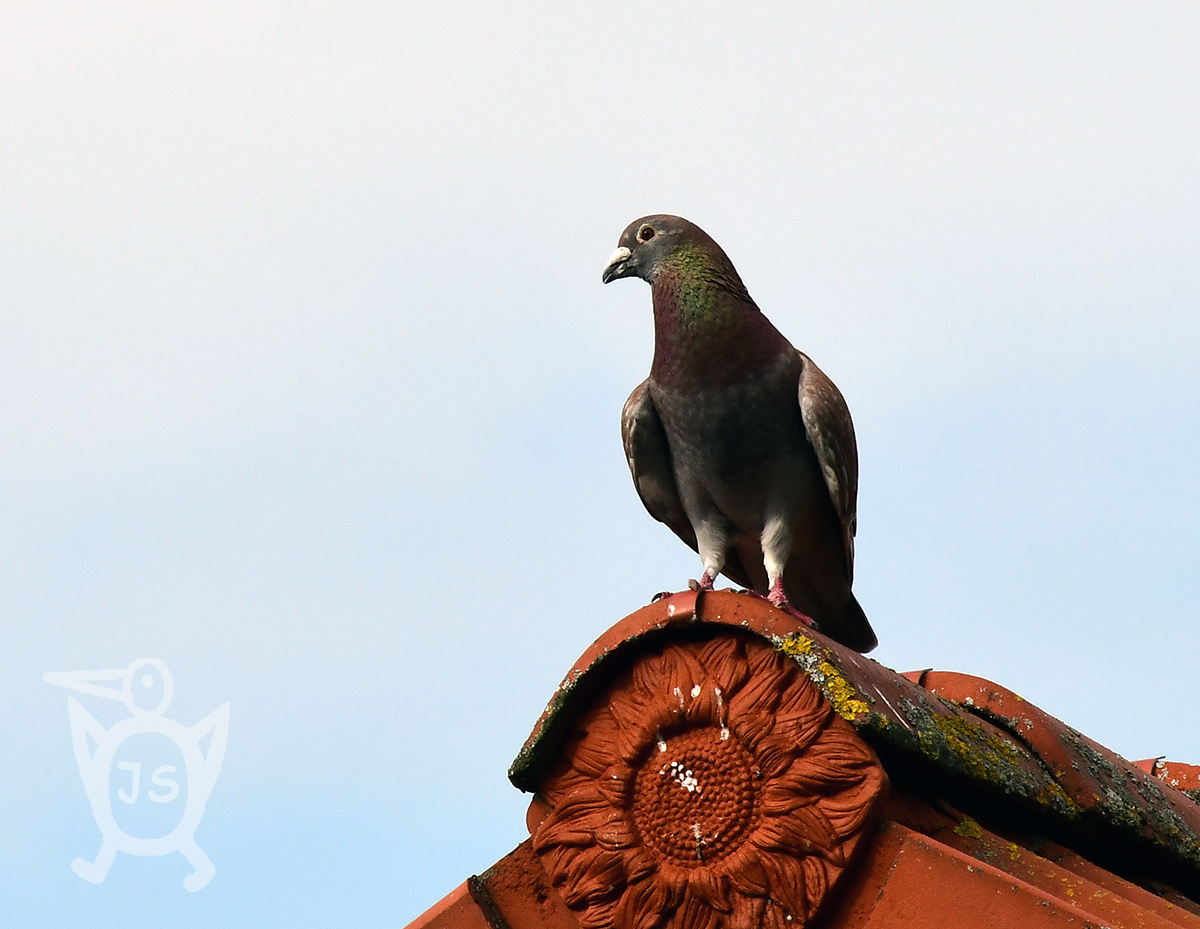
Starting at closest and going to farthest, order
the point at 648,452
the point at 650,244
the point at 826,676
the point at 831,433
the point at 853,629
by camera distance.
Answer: the point at 826,676 < the point at 831,433 < the point at 648,452 < the point at 650,244 < the point at 853,629

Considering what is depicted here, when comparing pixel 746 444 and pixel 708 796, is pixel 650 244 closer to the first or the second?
pixel 746 444

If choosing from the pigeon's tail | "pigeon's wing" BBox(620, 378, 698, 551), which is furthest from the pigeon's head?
the pigeon's tail

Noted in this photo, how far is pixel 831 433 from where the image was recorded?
471 cm

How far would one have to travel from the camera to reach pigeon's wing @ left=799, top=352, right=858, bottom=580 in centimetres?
470

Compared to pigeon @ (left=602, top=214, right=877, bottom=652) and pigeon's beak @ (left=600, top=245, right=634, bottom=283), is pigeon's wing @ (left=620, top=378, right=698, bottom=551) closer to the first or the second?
pigeon @ (left=602, top=214, right=877, bottom=652)

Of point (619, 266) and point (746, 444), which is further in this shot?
point (619, 266)

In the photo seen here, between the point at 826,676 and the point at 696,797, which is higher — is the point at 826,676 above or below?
above

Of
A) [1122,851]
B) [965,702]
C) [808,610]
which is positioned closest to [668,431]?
[808,610]

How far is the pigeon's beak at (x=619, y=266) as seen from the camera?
17.5 feet

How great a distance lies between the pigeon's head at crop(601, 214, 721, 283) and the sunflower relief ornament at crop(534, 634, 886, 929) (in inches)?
103

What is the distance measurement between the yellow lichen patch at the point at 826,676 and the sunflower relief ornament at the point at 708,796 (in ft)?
0.08

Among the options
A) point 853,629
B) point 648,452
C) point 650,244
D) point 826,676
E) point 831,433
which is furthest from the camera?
point 853,629

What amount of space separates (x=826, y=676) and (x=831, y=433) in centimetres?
216

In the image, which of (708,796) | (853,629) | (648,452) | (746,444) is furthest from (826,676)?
(853,629)
